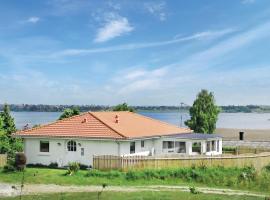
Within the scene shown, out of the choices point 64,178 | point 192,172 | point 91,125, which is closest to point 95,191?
point 64,178

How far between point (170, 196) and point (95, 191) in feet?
15.0

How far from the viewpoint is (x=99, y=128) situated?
4094 cm

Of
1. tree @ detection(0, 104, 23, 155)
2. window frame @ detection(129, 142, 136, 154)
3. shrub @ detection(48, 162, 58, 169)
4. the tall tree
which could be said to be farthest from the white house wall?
the tall tree

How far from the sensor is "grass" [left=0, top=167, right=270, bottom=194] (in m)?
32.5

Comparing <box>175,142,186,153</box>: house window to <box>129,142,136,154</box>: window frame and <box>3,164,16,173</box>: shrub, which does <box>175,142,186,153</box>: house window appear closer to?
<box>129,142,136,154</box>: window frame

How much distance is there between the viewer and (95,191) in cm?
2867

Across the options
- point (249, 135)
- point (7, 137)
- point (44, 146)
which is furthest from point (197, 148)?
point (249, 135)

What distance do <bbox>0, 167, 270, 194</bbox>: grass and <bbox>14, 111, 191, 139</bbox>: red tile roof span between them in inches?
205

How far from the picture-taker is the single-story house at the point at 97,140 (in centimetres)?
3941

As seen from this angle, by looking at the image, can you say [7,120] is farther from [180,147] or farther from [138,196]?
[138,196]

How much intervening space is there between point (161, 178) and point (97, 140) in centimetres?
742

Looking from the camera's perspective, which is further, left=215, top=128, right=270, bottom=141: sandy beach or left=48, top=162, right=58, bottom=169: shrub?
left=215, top=128, right=270, bottom=141: sandy beach

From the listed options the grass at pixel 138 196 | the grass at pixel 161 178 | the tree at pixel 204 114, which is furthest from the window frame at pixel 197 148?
the grass at pixel 138 196

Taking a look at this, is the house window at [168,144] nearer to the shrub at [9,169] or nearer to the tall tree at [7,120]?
the shrub at [9,169]
